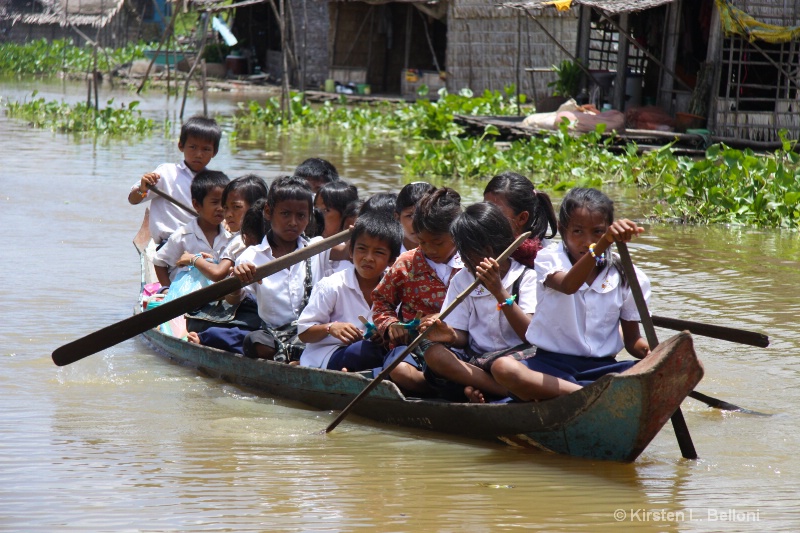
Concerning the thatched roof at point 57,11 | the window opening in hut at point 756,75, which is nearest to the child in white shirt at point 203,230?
the window opening in hut at point 756,75

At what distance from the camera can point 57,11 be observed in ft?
104

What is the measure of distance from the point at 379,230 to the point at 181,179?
2.19 m

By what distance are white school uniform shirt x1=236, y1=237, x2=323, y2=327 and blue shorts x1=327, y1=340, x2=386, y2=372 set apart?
47 cm

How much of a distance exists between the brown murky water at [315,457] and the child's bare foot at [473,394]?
0.17m

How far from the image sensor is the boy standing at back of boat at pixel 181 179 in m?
5.95

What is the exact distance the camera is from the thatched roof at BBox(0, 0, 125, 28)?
30469 millimetres

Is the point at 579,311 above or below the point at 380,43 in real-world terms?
below

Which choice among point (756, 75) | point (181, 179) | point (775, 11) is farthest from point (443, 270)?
point (756, 75)

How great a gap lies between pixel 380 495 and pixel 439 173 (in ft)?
26.7

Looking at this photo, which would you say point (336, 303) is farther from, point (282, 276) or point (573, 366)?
point (573, 366)

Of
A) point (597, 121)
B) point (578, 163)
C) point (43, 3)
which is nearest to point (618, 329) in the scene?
point (578, 163)

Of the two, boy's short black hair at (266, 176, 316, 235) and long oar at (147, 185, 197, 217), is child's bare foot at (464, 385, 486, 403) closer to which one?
boy's short black hair at (266, 176, 316, 235)

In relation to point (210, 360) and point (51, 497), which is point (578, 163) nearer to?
point (210, 360)

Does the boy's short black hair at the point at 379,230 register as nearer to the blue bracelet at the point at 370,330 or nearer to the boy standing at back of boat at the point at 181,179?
the blue bracelet at the point at 370,330
